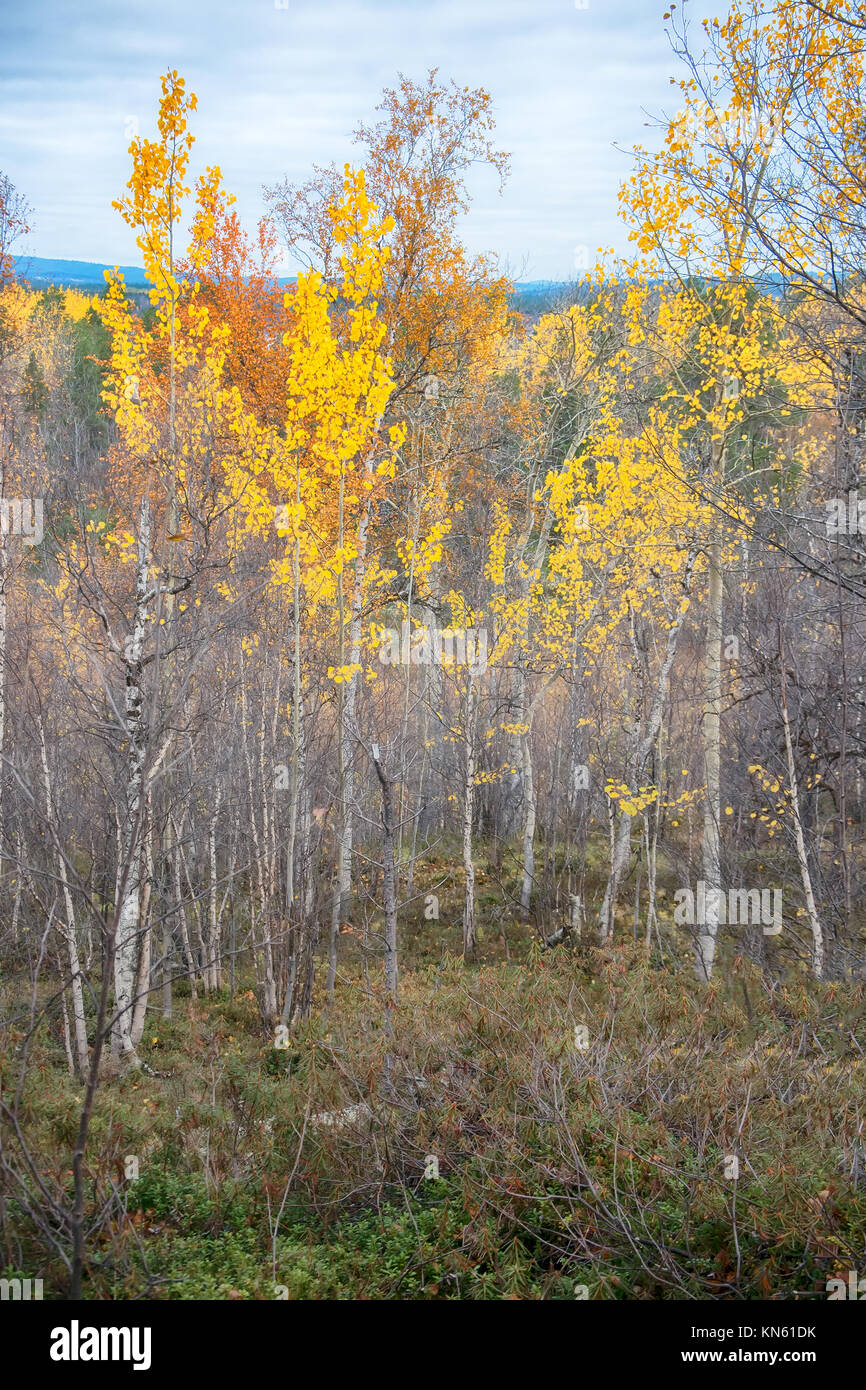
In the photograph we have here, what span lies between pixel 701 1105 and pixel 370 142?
14.1 meters

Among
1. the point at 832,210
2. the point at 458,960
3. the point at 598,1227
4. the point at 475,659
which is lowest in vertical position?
the point at 458,960

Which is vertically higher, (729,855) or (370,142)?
(370,142)

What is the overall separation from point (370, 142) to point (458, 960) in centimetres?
1277

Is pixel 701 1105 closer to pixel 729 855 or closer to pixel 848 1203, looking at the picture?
pixel 848 1203

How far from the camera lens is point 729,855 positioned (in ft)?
36.8

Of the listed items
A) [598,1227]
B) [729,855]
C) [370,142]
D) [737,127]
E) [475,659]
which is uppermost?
[370,142]

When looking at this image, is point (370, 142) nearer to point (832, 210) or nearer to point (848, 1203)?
point (832, 210)

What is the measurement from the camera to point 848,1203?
4.29 m

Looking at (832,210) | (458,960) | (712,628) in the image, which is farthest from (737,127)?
(458,960)

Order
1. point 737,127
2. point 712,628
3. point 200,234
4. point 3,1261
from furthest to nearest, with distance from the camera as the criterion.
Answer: point 712,628, point 200,234, point 737,127, point 3,1261
